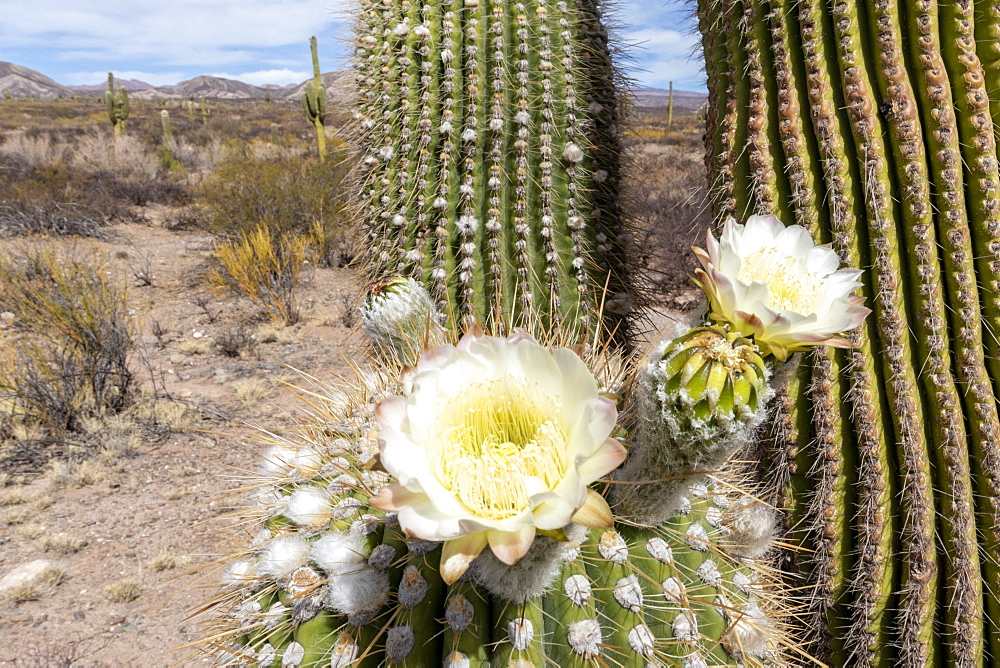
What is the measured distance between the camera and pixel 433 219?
2.57 metres

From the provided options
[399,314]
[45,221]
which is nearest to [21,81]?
[45,221]

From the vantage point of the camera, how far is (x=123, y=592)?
3057 millimetres

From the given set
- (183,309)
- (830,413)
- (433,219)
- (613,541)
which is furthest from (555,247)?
(183,309)

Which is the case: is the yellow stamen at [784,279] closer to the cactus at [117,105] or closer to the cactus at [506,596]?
the cactus at [506,596]

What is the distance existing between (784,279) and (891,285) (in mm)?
868

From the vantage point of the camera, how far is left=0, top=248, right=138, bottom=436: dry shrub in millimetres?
4441

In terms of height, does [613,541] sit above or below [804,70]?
below

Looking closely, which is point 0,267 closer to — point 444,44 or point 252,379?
point 252,379

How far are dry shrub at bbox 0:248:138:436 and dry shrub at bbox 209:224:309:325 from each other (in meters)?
1.38

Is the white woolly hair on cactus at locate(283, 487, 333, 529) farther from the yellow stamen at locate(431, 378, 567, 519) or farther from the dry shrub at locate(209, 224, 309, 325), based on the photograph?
the dry shrub at locate(209, 224, 309, 325)

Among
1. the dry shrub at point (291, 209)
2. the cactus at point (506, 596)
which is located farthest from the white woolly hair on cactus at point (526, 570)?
the dry shrub at point (291, 209)

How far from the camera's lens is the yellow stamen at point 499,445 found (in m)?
0.78

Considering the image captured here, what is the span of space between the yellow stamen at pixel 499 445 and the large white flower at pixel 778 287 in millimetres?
346

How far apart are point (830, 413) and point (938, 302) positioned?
0.42m
